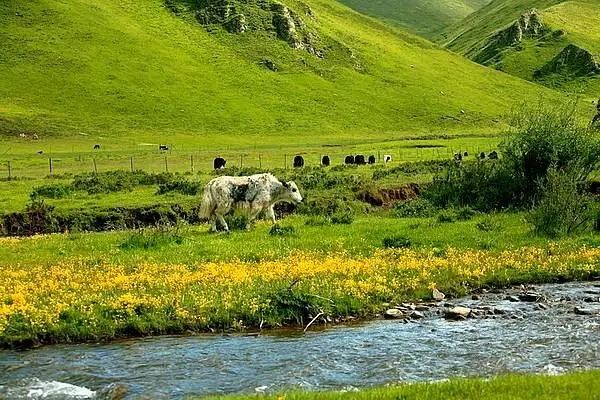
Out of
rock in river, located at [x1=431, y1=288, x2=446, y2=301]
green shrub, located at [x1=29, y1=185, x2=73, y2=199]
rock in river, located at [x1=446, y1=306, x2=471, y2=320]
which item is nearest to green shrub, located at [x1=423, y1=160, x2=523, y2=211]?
rock in river, located at [x1=431, y1=288, x2=446, y2=301]

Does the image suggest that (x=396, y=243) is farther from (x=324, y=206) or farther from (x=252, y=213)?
(x=324, y=206)

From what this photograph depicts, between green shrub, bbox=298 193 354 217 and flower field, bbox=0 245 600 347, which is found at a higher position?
green shrub, bbox=298 193 354 217

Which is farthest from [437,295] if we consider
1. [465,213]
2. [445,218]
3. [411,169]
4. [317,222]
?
[411,169]

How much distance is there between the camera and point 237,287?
23.5 meters


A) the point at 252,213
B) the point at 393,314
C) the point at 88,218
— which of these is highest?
the point at 252,213

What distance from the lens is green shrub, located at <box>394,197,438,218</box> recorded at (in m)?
42.2

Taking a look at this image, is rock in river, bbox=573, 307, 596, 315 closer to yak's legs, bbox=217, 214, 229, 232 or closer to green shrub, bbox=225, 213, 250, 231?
yak's legs, bbox=217, 214, 229, 232

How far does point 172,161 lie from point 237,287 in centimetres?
6377

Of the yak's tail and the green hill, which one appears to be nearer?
the yak's tail

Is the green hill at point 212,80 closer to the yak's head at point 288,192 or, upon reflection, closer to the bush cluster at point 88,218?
the bush cluster at point 88,218

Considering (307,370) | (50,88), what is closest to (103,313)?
(307,370)

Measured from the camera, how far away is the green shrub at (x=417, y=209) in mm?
42156

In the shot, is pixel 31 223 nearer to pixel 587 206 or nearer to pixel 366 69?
pixel 587 206

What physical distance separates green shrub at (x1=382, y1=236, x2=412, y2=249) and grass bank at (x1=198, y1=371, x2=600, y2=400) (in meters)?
16.6
